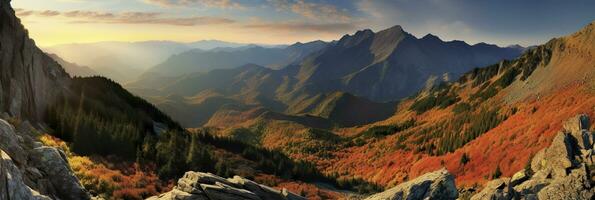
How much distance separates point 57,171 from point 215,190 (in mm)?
10266

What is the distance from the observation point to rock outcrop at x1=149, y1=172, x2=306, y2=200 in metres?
30.6

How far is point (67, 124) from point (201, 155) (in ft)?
79.5

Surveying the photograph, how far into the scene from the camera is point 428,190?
123 ft

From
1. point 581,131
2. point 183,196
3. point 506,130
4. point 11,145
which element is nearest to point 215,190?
point 183,196

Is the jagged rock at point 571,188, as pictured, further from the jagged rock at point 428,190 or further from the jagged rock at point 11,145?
the jagged rock at point 11,145

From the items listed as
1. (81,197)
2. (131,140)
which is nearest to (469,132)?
(131,140)

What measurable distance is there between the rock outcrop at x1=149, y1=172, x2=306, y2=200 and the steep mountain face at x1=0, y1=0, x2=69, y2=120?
98.8ft

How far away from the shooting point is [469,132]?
150 meters

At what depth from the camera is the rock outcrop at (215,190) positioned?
100 feet

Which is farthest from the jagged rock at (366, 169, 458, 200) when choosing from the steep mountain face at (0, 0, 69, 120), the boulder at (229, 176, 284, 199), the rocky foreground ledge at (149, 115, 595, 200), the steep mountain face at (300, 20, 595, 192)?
the steep mountain face at (0, 0, 69, 120)

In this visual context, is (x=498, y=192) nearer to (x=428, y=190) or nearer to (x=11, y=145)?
(x=428, y=190)

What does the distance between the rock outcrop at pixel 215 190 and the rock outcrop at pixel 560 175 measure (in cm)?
2439

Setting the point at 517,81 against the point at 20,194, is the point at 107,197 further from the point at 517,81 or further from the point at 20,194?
the point at 517,81

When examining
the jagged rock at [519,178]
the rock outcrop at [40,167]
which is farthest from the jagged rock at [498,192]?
the rock outcrop at [40,167]
